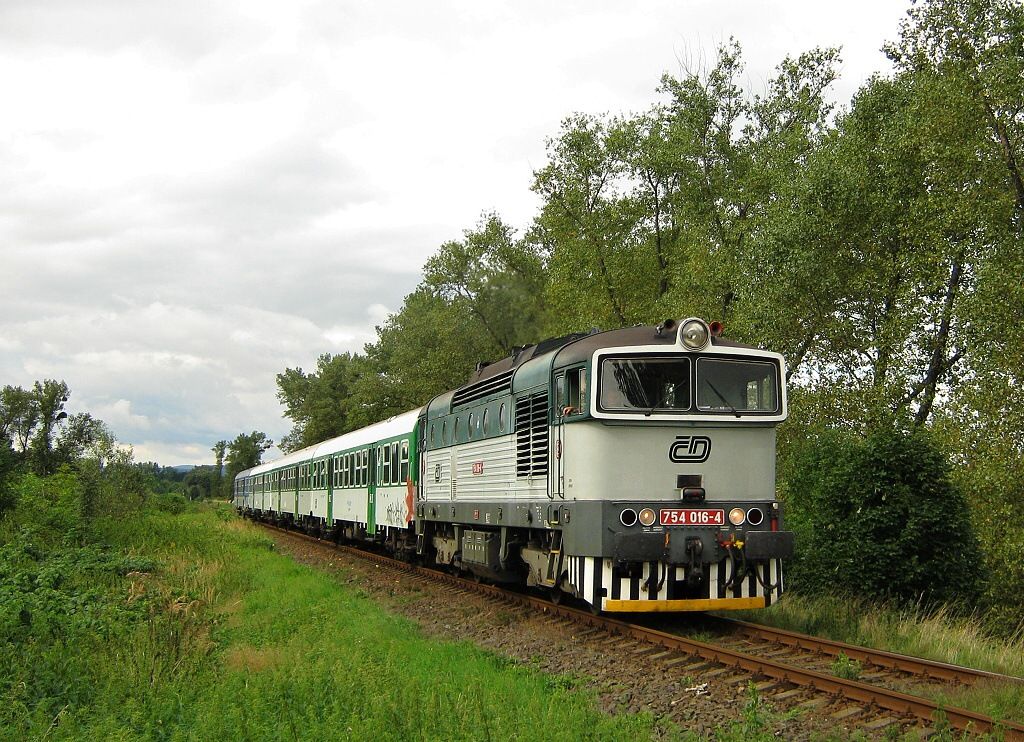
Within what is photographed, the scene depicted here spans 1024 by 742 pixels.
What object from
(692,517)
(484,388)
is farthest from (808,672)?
(484,388)

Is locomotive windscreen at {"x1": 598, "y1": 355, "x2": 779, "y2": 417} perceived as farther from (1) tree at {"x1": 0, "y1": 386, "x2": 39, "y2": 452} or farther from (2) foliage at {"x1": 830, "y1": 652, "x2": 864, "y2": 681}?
(1) tree at {"x1": 0, "y1": 386, "x2": 39, "y2": 452}

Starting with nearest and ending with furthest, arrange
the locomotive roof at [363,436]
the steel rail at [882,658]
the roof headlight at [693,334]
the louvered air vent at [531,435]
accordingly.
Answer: the steel rail at [882,658]
the roof headlight at [693,334]
the louvered air vent at [531,435]
the locomotive roof at [363,436]

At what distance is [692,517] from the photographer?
1115 centimetres

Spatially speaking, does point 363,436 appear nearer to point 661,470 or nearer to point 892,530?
point 892,530

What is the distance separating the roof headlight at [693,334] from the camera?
11602mm

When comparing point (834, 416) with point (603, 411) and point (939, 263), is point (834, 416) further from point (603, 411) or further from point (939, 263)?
point (603, 411)

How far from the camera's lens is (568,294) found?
36.1m

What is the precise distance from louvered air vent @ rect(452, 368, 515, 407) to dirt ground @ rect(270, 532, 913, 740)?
11.3 feet

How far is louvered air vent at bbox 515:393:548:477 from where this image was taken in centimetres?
1265

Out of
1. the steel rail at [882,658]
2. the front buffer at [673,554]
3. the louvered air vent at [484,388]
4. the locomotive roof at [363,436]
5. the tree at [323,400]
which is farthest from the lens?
the tree at [323,400]

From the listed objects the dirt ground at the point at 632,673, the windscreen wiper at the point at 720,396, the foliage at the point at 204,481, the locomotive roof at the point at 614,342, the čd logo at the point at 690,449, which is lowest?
the foliage at the point at 204,481

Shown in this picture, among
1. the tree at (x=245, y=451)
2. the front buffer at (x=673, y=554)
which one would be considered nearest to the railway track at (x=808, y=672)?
the front buffer at (x=673, y=554)

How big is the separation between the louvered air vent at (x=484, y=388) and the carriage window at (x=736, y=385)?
3608mm

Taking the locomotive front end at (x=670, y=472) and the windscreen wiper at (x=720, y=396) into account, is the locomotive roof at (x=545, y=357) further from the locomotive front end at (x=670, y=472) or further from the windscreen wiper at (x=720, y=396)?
the windscreen wiper at (x=720, y=396)
